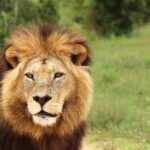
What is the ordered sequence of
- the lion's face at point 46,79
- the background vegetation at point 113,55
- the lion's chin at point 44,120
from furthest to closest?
1. the background vegetation at point 113,55
2. the lion's face at point 46,79
3. the lion's chin at point 44,120

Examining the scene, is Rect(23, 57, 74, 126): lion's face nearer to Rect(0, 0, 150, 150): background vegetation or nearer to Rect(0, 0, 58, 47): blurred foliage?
Rect(0, 0, 150, 150): background vegetation

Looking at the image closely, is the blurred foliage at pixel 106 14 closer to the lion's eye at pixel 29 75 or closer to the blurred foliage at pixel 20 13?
the blurred foliage at pixel 20 13

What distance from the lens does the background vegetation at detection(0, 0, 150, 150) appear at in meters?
9.98

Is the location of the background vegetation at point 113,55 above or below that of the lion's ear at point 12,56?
below

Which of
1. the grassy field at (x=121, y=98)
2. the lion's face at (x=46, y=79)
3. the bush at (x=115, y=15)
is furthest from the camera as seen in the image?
the bush at (x=115, y=15)

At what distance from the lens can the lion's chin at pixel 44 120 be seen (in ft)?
18.4

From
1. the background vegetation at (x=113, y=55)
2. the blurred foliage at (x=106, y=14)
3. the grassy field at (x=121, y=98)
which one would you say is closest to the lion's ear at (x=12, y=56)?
the background vegetation at (x=113, y=55)

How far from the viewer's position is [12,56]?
5906mm

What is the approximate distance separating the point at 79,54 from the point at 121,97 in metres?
7.33

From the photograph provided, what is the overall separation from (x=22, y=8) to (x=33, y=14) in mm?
417

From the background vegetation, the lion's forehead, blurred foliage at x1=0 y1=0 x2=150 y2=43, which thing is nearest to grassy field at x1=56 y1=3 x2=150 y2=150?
the background vegetation

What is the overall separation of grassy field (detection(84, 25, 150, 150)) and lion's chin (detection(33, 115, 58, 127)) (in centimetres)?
277

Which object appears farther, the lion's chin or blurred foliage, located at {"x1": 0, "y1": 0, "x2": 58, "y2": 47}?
blurred foliage, located at {"x1": 0, "y1": 0, "x2": 58, "y2": 47}

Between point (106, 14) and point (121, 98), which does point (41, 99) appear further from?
point (106, 14)
